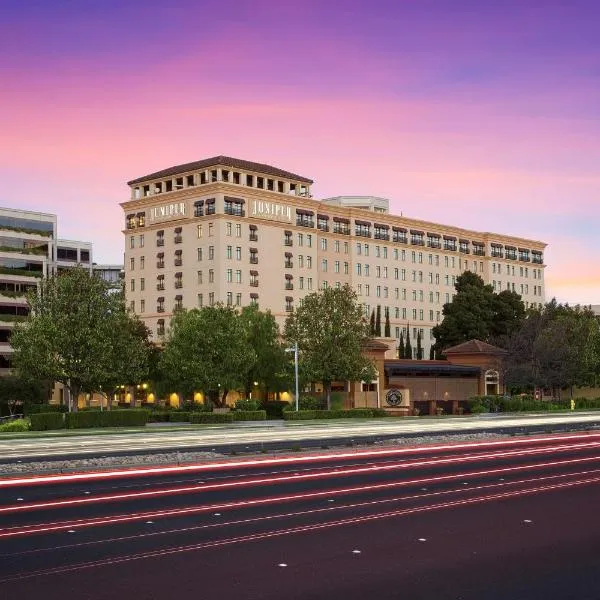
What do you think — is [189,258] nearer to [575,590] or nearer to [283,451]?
[283,451]

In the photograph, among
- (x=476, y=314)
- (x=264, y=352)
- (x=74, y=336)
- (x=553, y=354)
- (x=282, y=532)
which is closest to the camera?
(x=282, y=532)

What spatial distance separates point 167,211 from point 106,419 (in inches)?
2722

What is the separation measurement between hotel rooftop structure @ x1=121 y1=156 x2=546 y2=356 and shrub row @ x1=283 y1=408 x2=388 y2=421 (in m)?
Answer: 37.5

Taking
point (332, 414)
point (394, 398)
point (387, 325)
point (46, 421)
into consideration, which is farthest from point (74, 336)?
point (387, 325)

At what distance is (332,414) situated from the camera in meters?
74.7

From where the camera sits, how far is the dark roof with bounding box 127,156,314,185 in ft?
407

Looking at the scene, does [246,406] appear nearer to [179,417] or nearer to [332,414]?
[179,417]

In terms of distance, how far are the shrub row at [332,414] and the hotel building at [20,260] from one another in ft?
125

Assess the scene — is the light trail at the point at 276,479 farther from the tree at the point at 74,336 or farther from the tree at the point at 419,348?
the tree at the point at 419,348

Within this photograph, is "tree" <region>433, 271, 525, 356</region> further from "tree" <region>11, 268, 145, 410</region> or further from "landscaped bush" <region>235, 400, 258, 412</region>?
"tree" <region>11, 268, 145, 410</region>

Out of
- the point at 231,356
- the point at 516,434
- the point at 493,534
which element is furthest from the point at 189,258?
the point at 493,534

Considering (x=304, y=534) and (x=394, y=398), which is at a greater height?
(x=394, y=398)

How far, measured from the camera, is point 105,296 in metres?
68.6

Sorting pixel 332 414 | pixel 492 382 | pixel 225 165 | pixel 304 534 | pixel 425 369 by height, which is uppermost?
pixel 225 165
